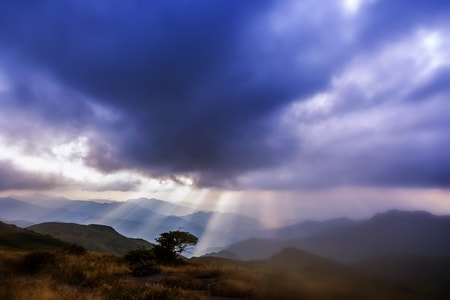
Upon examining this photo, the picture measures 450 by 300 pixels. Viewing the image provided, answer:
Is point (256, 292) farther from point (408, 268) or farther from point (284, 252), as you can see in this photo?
point (408, 268)

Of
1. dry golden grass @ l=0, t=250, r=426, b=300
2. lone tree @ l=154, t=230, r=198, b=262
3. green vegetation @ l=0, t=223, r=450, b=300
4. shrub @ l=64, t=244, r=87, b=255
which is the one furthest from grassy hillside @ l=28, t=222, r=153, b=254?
dry golden grass @ l=0, t=250, r=426, b=300

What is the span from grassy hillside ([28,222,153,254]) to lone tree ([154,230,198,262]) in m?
88.7

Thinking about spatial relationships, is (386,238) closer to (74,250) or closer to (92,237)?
(74,250)

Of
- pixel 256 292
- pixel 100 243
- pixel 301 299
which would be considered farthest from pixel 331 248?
pixel 100 243

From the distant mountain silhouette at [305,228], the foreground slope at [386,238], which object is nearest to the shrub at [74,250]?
the distant mountain silhouette at [305,228]

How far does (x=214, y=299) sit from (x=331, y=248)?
9812 millimetres

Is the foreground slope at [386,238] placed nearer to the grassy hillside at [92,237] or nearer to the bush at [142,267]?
the bush at [142,267]

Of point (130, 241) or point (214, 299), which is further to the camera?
point (130, 241)

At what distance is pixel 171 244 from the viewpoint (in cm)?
4234

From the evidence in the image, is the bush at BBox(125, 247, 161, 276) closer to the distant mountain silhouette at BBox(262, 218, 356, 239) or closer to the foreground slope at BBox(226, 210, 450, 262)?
the distant mountain silhouette at BBox(262, 218, 356, 239)

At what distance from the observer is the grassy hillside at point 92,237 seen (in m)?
130

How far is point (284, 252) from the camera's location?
397 inches

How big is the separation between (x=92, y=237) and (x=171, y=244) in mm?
111282

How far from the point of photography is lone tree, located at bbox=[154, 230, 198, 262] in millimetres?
40688
